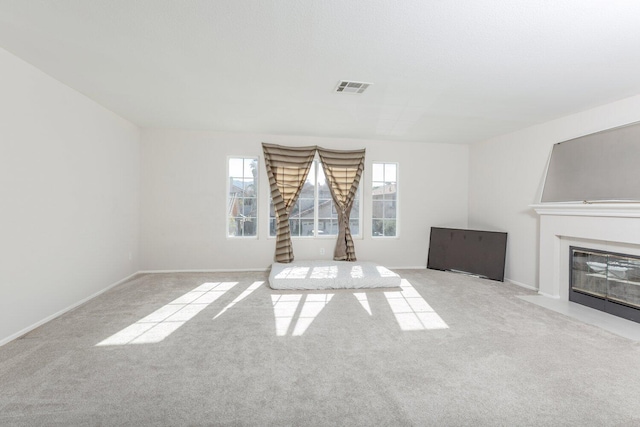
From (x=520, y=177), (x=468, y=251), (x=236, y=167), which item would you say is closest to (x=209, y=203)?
(x=236, y=167)

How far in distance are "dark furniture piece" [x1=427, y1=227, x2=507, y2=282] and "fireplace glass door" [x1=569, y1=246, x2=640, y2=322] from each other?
1.14 m

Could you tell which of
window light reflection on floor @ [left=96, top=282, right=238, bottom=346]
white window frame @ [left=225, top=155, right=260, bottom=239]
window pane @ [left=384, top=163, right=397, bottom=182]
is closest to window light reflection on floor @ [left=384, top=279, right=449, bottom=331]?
window light reflection on floor @ [left=96, top=282, right=238, bottom=346]

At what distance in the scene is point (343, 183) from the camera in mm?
5742

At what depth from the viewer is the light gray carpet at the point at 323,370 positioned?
1.78 metres

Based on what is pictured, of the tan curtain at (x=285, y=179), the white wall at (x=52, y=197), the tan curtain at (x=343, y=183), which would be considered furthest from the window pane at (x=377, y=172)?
the white wall at (x=52, y=197)

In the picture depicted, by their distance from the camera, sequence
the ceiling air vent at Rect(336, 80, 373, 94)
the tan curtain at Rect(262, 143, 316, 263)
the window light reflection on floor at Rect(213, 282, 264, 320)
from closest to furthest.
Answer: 1. the ceiling air vent at Rect(336, 80, 373, 94)
2. the window light reflection on floor at Rect(213, 282, 264, 320)
3. the tan curtain at Rect(262, 143, 316, 263)

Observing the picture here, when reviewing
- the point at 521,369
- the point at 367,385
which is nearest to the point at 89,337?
the point at 367,385

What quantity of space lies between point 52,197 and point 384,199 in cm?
485

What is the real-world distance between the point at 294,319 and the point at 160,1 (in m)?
2.84

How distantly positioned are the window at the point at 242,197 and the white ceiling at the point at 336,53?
151 cm

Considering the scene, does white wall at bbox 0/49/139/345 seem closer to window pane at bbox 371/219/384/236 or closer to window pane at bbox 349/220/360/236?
window pane at bbox 349/220/360/236

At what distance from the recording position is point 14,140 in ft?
8.95

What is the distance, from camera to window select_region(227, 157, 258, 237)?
559 centimetres

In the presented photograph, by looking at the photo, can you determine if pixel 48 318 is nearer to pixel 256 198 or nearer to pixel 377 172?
pixel 256 198
